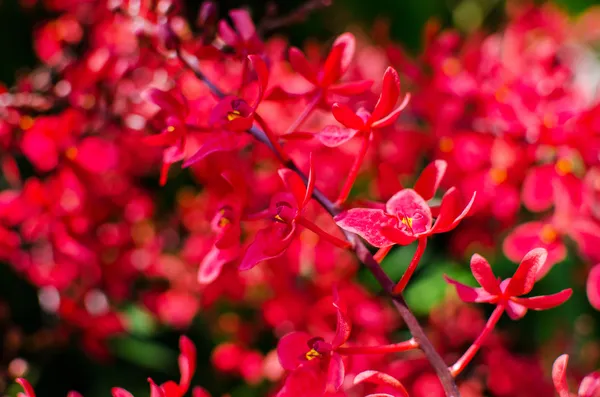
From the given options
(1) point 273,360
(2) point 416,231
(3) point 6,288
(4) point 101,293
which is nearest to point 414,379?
(1) point 273,360

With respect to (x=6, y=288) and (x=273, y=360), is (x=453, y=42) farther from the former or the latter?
(x=6, y=288)

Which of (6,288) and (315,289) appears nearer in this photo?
(315,289)

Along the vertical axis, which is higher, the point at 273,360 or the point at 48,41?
the point at 48,41

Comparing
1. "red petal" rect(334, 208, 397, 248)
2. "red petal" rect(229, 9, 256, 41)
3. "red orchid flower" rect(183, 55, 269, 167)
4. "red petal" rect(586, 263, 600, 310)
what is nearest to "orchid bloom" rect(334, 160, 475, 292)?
"red petal" rect(334, 208, 397, 248)

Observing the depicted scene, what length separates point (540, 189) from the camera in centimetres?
81

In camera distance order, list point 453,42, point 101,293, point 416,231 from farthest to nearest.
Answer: point 101,293
point 453,42
point 416,231

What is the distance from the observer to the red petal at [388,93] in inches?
19.3

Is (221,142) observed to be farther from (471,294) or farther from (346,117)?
(471,294)

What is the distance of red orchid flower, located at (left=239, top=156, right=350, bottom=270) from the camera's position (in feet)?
1.56

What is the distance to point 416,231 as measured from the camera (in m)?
→ 0.47

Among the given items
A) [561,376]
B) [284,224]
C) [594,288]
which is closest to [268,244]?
[284,224]

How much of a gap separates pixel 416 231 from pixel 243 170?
0.45m

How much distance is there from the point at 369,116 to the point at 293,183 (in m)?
0.09

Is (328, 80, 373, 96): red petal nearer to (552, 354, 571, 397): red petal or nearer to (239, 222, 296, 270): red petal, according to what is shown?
(239, 222, 296, 270): red petal
